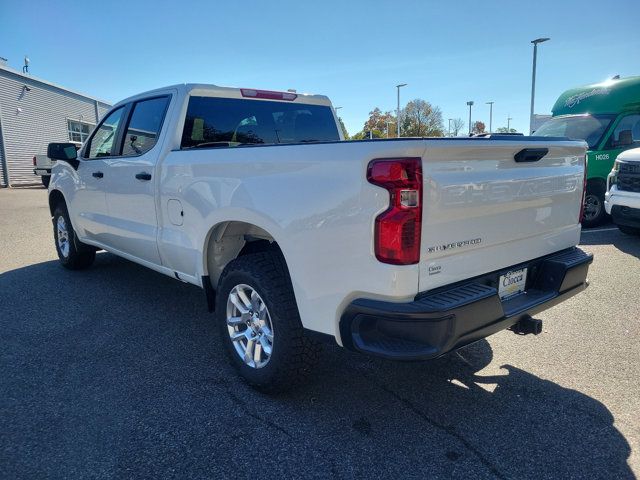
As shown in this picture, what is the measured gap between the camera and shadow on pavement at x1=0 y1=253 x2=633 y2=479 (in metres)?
2.31

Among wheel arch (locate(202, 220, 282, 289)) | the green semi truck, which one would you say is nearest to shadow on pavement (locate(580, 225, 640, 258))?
the green semi truck

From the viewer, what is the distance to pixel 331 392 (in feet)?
9.84

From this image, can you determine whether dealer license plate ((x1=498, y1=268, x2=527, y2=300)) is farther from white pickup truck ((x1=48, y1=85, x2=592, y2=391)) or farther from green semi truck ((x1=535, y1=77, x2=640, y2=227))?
green semi truck ((x1=535, y1=77, x2=640, y2=227))

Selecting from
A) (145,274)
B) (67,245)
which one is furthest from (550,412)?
(67,245)

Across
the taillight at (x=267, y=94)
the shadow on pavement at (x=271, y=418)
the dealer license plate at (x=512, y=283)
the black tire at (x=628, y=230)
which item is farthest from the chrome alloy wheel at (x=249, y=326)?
the black tire at (x=628, y=230)

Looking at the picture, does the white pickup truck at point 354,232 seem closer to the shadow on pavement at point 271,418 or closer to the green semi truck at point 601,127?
the shadow on pavement at point 271,418

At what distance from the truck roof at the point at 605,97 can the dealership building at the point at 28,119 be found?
18.5 meters

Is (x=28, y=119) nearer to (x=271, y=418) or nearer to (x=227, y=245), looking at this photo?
(x=227, y=245)

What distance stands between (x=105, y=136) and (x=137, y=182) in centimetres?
123

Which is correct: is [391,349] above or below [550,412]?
above

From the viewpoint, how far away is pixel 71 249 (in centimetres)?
578

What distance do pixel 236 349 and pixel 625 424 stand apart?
2358 millimetres

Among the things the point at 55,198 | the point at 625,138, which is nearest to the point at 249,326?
the point at 55,198

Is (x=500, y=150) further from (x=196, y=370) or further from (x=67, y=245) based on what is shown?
(x=67, y=245)
